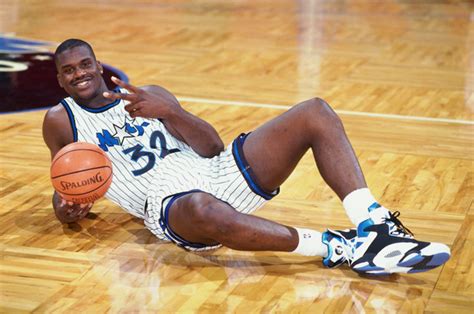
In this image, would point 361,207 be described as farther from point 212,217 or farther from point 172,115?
point 172,115

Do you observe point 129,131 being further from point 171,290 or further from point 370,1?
point 370,1

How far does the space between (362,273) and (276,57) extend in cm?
413

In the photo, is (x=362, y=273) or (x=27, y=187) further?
(x=27, y=187)

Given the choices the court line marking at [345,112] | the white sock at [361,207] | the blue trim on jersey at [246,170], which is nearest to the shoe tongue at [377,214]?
the white sock at [361,207]

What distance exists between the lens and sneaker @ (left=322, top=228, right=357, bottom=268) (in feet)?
10.7

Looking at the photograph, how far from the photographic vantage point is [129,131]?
11.8 ft

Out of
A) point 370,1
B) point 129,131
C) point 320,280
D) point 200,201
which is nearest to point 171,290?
point 200,201

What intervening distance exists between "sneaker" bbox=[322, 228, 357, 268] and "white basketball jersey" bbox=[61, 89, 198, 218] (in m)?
0.63

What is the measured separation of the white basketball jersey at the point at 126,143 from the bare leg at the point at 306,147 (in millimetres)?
319

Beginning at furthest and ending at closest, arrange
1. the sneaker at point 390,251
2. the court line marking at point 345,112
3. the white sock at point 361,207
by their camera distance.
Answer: the court line marking at point 345,112 → the white sock at point 361,207 → the sneaker at point 390,251

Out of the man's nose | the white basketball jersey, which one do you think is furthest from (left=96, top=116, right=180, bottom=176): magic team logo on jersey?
the man's nose

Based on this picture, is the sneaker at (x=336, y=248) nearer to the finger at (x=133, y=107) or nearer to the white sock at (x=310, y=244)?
the white sock at (x=310, y=244)

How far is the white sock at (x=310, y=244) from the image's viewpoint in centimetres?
327

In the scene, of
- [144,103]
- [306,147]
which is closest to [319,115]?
[306,147]
